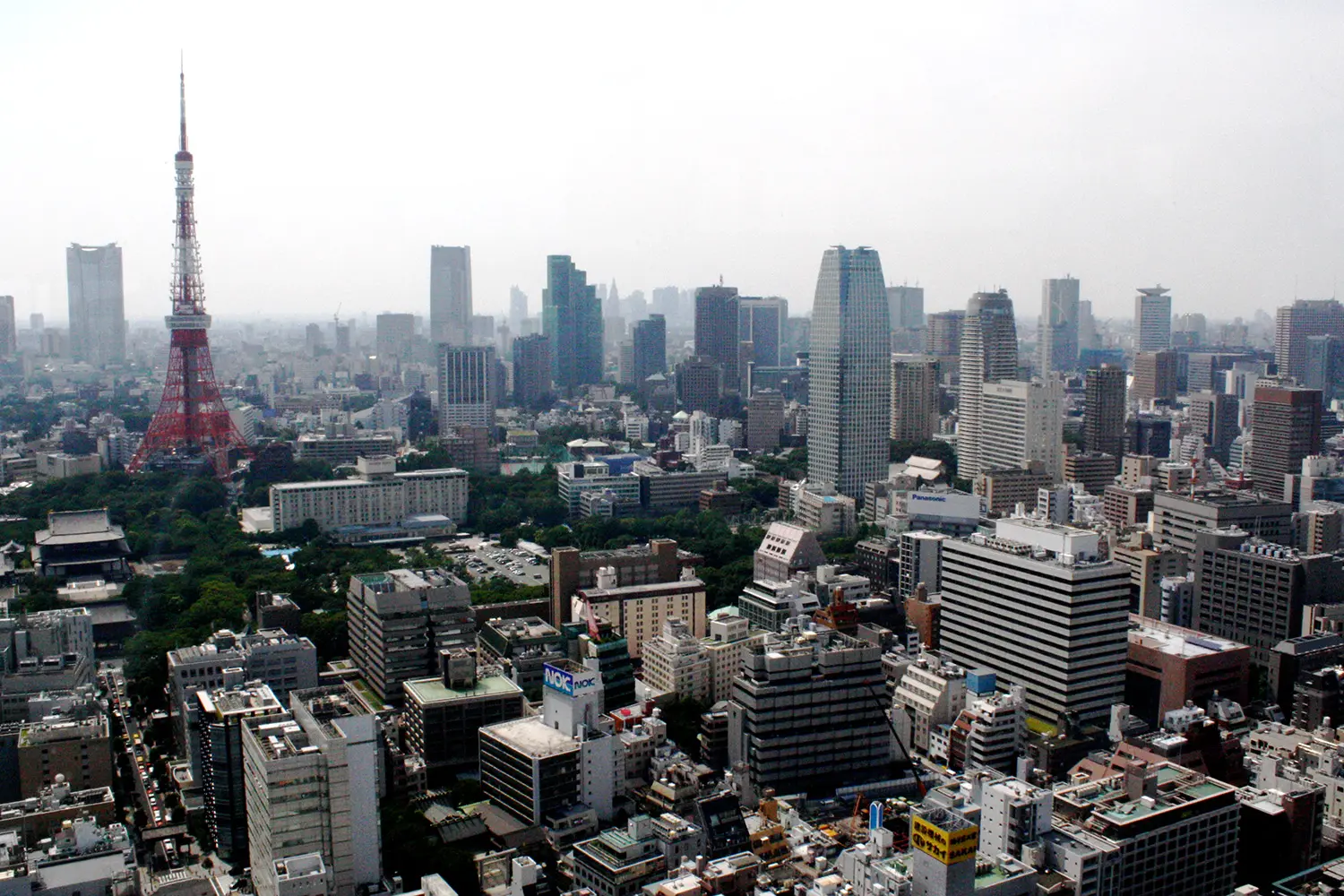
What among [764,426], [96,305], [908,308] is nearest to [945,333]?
[908,308]

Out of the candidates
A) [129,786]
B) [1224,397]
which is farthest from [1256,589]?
[1224,397]

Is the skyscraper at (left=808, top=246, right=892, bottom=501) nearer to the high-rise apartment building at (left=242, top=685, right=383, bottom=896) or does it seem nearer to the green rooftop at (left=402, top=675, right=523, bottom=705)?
the green rooftop at (left=402, top=675, right=523, bottom=705)

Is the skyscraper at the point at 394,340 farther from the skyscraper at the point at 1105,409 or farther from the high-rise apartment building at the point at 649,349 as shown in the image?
the skyscraper at the point at 1105,409

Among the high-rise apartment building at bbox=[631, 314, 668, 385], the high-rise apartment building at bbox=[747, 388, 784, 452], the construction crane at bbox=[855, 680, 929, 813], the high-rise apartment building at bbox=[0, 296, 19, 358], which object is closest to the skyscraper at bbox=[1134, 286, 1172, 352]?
the high-rise apartment building at bbox=[747, 388, 784, 452]

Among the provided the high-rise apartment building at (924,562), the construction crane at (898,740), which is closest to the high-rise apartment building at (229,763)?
the construction crane at (898,740)

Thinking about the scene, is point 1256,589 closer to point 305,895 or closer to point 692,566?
point 692,566

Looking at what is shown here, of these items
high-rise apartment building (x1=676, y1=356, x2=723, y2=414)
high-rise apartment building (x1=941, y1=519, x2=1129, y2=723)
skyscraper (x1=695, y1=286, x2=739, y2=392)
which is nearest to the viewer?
high-rise apartment building (x1=941, y1=519, x2=1129, y2=723)

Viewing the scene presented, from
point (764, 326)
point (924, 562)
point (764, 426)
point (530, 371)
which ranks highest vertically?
point (764, 326)

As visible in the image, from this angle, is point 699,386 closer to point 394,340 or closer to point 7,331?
point 394,340
